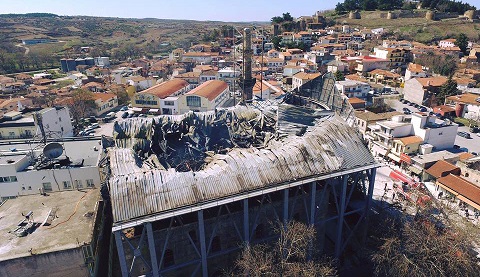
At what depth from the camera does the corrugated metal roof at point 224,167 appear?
15.2 metres

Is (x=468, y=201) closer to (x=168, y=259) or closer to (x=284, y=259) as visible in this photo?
(x=284, y=259)

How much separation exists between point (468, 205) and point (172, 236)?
26.9 meters

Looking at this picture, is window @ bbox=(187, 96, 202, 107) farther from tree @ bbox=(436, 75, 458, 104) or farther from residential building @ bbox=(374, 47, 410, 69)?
residential building @ bbox=(374, 47, 410, 69)

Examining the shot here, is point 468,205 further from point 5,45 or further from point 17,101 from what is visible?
point 5,45

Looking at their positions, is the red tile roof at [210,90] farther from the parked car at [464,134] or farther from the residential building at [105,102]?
the parked car at [464,134]

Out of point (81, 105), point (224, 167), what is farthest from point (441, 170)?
point (81, 105)

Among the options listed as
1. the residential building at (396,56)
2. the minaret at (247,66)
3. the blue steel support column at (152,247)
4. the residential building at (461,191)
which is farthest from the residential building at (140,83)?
the blue steel support column at (152,247)

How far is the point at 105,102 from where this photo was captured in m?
60.0

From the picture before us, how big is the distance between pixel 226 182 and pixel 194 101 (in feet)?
121

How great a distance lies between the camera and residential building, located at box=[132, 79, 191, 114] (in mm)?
53894

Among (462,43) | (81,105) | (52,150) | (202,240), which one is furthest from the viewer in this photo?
(462,43)

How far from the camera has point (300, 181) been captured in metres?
17.5

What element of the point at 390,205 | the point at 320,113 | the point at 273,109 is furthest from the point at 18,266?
the point at 390,205

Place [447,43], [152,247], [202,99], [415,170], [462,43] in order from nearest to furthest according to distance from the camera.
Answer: [152,247] → [415,170] → [202,99] → [462,43] → [447,43]
